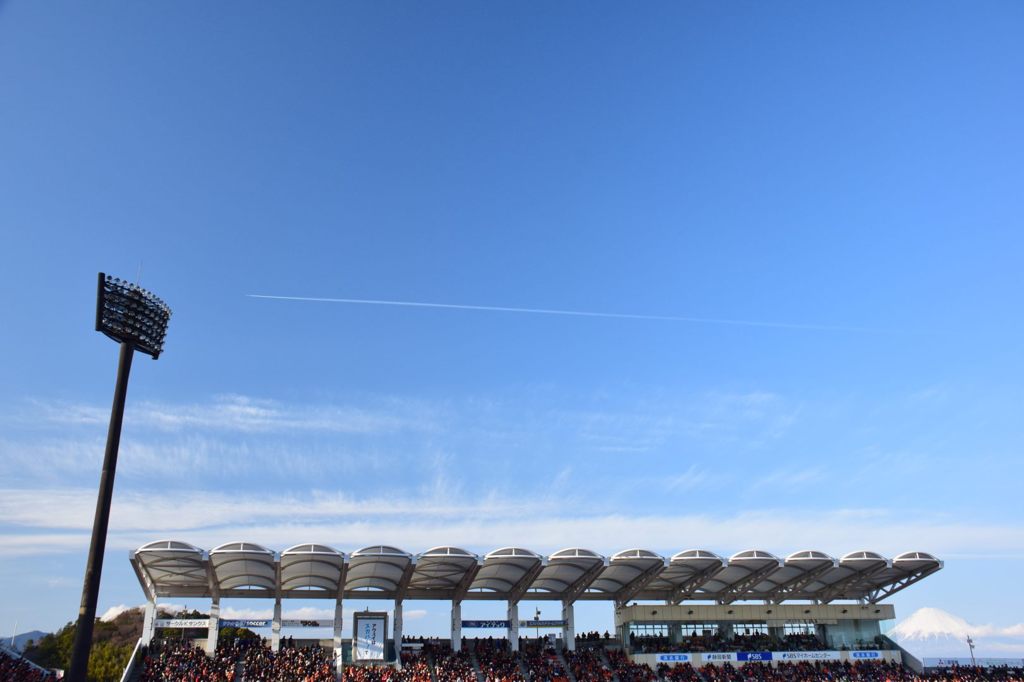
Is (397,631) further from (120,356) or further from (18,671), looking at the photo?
(120,356)

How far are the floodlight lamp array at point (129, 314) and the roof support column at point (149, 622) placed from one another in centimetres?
2049

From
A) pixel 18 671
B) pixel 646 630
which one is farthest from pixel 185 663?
pixel 646 630

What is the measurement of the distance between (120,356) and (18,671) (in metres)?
21.8

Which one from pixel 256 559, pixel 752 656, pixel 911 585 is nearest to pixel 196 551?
pixel 256 559

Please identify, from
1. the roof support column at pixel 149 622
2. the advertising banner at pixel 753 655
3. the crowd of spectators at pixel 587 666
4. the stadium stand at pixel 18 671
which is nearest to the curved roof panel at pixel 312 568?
the roof support column at pixel 149 622

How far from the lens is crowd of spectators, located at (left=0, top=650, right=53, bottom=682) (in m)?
44.5

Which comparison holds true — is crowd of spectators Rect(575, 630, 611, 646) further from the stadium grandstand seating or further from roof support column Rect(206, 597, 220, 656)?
roof support column Rect(206, 597, 220, 656)

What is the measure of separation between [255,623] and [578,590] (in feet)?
72.7

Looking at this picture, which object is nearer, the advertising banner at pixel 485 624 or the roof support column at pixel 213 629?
the roof support column at pixel 213 629

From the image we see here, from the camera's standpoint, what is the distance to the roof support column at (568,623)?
2333 inches

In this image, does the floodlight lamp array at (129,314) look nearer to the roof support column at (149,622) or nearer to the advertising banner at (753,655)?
the roof support column at (149,622)

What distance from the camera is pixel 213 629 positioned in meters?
51.4

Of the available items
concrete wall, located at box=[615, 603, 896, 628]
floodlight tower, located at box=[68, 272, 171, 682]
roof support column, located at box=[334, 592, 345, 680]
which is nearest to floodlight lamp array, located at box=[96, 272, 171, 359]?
floodlight tower, located at box=[68, 272, 171, 682]

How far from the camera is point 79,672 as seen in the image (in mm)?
32812
